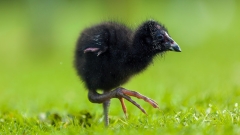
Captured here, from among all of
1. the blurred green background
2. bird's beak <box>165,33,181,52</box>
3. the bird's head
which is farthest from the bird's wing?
bird's beak <box>165,33,181,52</box>

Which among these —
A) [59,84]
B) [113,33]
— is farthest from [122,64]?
[59,84]

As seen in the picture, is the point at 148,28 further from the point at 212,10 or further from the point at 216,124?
the point at 212,10

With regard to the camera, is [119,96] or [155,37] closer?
[119,96]

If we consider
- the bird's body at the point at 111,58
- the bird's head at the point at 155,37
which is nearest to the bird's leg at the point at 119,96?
the bird's body at the point at 111,58

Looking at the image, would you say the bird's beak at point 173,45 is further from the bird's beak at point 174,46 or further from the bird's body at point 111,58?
the bird's body at point 111,58

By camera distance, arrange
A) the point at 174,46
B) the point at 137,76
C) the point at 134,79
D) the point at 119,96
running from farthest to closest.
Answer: the point at 134,79
the point at 137,76
the point at 174,46
the point at 119,96

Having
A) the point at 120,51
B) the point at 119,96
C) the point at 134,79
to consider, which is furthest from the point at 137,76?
the point at 134,79

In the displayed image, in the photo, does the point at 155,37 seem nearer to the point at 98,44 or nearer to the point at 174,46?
the point at 174,46
